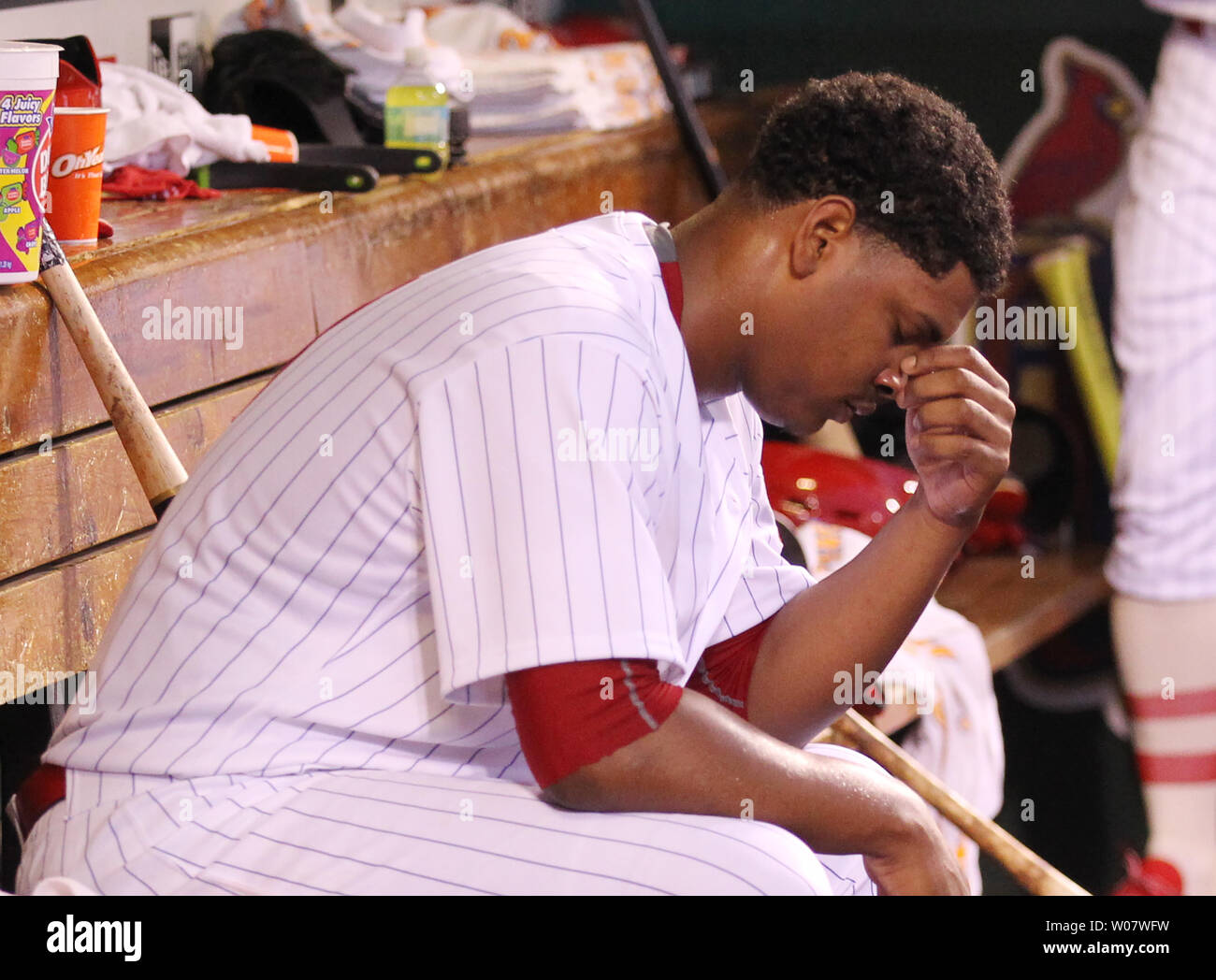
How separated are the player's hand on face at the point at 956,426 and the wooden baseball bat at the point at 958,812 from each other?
0.28 metres

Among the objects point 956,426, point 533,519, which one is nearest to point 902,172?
point 956,426

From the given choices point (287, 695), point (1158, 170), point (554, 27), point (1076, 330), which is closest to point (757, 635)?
point (287, 695)

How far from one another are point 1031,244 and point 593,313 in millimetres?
2134

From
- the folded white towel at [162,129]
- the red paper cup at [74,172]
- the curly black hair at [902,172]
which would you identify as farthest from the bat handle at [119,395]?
the curly black hair at [902,172]

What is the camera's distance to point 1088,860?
2.71 meters

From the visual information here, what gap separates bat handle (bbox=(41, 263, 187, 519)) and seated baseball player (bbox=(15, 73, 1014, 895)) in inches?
12.0

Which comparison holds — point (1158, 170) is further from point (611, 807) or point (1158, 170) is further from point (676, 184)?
point (611, 807)

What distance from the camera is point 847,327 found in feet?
3.41

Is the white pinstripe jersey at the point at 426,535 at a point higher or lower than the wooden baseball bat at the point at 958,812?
higher

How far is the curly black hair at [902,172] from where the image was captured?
1.00 m

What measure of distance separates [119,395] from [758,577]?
24.3 inches

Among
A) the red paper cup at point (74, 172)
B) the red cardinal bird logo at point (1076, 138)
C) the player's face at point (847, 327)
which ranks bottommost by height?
the player's face at point (847, 327)

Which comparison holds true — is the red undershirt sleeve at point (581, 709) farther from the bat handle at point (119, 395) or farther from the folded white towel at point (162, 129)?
the folded white towel at point (162, 129)

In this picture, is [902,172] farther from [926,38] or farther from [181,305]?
[926,38]
